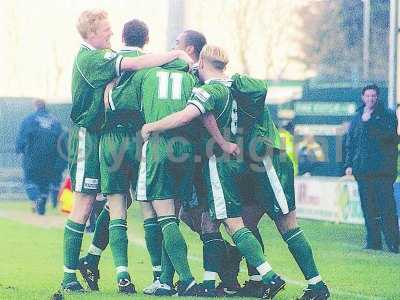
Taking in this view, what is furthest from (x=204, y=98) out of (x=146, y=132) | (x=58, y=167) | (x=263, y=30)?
(x=263, y=30)

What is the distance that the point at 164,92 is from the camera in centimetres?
923

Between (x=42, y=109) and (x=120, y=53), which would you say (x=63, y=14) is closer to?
(x=42, y=109)

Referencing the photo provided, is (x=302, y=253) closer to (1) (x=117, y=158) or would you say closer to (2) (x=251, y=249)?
(2) (x=251, y=249)

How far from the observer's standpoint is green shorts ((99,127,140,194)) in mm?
9445

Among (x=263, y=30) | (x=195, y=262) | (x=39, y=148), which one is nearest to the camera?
(x=195, y=262)

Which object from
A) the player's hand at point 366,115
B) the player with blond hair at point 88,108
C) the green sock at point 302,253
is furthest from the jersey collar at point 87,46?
the player's hand at point 366,115

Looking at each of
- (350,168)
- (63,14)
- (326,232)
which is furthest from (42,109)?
(63,14)

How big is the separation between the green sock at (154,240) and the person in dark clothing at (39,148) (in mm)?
13638

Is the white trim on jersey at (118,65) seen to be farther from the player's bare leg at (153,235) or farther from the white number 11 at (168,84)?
the player's bare leg at (153,235)

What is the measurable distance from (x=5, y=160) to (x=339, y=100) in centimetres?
→ 947

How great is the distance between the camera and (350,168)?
15.7m

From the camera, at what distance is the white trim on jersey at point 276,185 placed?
906cm

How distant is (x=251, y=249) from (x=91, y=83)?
1.67 metres

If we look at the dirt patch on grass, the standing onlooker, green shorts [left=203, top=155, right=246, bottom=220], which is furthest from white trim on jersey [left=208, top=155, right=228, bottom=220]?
the standing onlooker
